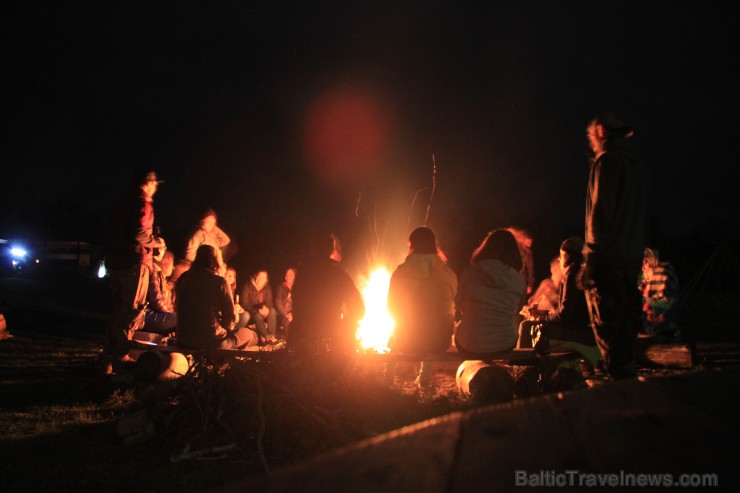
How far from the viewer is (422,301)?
19.6ft

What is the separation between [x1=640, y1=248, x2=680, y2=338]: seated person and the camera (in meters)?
8.58

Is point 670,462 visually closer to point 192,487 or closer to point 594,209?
point 192,487

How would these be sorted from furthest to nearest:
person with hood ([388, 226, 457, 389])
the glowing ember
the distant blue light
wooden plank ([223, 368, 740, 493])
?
the distant blue light, the glowing ember, person with hood ([388, 226, 457, 389]), wooden plank ([223, 368, 740, 493])

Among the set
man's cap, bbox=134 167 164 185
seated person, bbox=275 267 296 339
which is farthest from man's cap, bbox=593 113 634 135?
seated person, bbox=275 267 296 339

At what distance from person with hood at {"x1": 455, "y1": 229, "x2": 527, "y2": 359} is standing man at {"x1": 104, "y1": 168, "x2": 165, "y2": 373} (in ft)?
12.9

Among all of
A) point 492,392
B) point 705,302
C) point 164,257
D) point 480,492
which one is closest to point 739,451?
point 480,492

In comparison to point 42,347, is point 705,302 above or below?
above

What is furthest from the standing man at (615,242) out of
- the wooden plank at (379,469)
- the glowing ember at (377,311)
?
the glowing ember at (377,311)

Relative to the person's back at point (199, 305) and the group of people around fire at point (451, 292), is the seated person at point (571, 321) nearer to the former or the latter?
the group of people around fire at point (451, 292)

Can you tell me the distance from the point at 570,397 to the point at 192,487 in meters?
2.99

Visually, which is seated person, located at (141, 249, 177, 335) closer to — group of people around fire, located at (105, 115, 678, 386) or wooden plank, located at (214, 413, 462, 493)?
group of people around fire, located at (105, 115, 678, 386)

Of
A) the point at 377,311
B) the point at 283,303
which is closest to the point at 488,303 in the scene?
the point at 377,311

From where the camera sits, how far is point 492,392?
494 cm

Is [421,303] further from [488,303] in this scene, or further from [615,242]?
[615,242]
